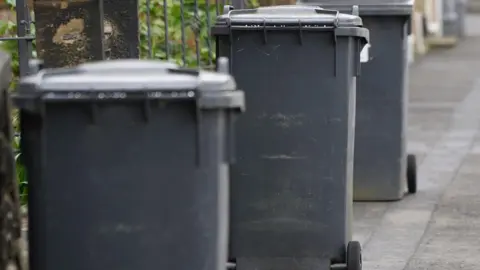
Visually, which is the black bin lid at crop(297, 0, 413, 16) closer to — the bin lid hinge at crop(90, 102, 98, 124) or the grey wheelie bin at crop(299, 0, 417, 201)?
the grey wheelie bin at crop(299, 0, 417, 201)

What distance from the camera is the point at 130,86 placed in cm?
436

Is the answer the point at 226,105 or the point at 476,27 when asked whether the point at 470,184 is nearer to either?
the point at 226,105

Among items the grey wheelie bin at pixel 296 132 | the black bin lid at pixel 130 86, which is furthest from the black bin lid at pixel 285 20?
the black bin lid at pixel 130 86

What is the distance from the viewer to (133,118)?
441 cm

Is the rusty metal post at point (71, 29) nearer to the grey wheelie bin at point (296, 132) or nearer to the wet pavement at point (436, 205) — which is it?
the grey wheelie bin at point (296, 132)

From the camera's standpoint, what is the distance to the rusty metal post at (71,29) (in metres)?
6.78

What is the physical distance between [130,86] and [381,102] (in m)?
4.42

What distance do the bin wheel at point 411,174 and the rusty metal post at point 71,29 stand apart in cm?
282

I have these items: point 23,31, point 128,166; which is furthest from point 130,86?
point 23,31

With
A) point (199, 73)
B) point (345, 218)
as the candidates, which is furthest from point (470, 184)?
point (199, 73)

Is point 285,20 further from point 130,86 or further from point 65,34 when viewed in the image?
point 130,86

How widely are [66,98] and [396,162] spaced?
Result: 4535mm

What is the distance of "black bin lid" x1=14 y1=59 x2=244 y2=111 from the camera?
4.37 meters

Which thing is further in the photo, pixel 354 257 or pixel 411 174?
pixel 411 174
